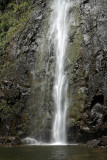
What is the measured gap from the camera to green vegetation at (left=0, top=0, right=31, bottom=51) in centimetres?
1697

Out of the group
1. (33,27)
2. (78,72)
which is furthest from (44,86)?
(33,27)

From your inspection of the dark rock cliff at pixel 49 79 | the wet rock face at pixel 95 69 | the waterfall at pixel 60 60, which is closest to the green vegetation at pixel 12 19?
the dark rock cliff at pixel 49 79

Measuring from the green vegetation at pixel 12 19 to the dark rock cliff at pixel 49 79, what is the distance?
1051 mm

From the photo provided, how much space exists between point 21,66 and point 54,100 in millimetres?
3826

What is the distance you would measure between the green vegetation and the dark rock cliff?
3.45 ft

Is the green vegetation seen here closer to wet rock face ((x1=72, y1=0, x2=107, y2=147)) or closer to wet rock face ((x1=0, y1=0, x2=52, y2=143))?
wet rock face ((x1=0, y1=0, x2=52, y2=143))

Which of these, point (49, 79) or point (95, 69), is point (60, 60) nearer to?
point (49, 79)

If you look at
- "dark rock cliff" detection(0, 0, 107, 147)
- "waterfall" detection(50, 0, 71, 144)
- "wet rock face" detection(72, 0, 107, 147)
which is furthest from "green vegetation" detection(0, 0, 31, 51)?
"wet rock face" detection(72, 0, 107, 147)

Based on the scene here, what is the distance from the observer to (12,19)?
60.3 feet

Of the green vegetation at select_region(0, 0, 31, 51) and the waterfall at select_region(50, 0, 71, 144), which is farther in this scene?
the green vegetation at select_region(0, 0, 31, 51)

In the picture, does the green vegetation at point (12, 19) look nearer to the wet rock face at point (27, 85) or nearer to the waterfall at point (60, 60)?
the wet rock face at point (27, 85)

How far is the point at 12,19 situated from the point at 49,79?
8219mm

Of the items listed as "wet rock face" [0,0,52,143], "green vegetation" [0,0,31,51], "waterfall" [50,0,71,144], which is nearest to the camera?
"waterfall" [50,0,71,144]

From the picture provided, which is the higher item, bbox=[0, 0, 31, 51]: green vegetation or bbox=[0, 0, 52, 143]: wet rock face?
bbox=[0, 0, 31, 51]: green vegetation
